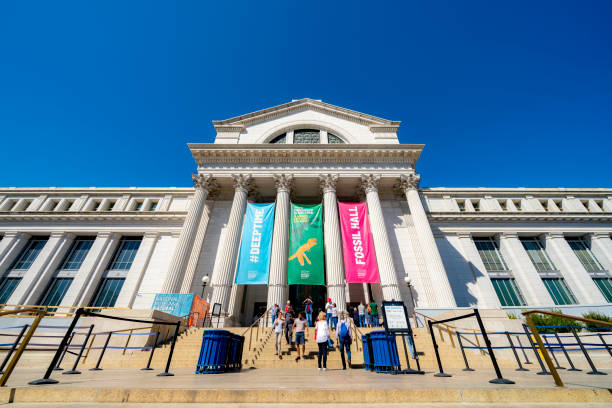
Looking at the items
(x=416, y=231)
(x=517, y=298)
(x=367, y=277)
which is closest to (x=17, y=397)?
(x=367, y=277)

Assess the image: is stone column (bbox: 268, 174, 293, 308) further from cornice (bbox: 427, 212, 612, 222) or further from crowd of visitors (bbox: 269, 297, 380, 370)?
cornice (bbox: 427, 212, 612, 222)

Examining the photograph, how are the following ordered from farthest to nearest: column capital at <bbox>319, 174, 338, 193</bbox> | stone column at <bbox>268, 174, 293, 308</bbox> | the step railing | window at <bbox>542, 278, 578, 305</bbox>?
1. column capital at <bbox>319, 174, 338, 193</bbox>
2. window at <bbox>542, 278, 578, 305</bbox>
3. stone column at <bbox>268, 174, 293, 308</bbox>
4. the step railing

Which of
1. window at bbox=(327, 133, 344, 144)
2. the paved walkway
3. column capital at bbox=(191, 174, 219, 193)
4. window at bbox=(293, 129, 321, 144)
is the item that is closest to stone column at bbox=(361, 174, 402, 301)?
window at bbox=(327, 133, 344, 144)

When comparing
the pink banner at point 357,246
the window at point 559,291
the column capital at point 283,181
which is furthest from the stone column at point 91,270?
the window at point 559,291

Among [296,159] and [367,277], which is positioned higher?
[296,159]

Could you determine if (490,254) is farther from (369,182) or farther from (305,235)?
(305,235)

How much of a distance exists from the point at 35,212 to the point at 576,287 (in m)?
47.7

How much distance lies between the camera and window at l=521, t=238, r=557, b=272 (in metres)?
21.8

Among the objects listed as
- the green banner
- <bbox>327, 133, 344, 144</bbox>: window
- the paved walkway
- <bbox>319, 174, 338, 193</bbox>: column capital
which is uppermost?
<bbox>327, 133, 344, 144</bbox>: window

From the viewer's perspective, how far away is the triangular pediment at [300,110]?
25.5 metres

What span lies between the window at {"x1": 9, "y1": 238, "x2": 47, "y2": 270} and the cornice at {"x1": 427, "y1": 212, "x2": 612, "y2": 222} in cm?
3591

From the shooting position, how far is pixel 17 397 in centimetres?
370

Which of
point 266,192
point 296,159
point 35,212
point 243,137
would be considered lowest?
point 35,212

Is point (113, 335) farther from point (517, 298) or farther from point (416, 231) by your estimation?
point (517, 298)
